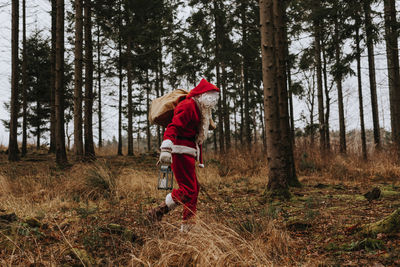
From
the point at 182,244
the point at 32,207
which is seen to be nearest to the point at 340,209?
the point at 182,244

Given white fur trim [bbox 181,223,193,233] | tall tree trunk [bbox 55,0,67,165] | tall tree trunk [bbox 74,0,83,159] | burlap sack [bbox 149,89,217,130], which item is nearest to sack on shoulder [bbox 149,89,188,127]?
burlap sack [bbox 149,89,217,130]

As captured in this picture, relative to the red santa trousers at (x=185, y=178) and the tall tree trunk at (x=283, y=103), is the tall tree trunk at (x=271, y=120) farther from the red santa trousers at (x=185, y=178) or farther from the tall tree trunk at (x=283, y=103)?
the red santa trousers at (x=185, y=178)

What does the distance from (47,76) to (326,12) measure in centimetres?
2062

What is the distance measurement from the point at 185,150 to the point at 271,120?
2505 mm

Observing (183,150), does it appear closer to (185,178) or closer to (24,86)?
(185,178)

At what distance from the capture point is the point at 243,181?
766 centimetres

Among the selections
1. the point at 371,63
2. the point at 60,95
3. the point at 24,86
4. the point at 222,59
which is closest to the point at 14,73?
the point at 24,86

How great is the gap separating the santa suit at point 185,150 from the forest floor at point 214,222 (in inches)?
8.2

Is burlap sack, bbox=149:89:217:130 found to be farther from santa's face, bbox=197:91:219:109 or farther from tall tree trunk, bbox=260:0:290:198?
tall tree trunk, bbox=260:0:290:198

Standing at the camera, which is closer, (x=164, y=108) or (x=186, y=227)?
(x=186, y=227)

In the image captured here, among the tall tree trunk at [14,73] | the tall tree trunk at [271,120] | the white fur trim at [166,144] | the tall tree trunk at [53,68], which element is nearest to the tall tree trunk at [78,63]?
the tall tree trunk at [53,68]

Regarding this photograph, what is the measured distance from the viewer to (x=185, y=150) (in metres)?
3.24

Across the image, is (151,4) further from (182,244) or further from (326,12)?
(182,244)

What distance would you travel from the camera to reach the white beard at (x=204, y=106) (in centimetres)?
335
